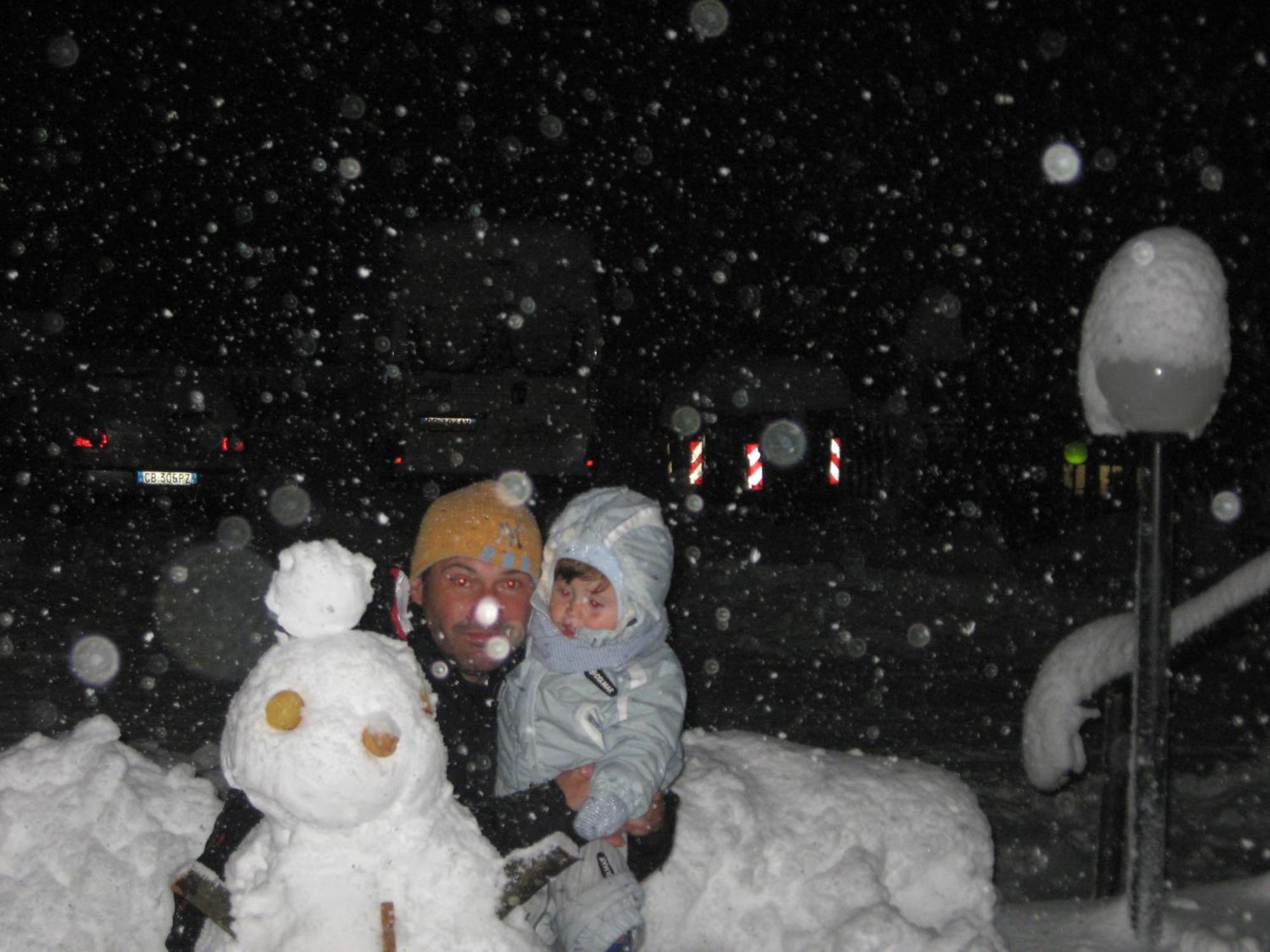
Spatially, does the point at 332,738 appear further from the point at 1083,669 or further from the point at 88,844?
the point at 1083,669

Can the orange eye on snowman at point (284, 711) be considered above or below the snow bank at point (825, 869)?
above

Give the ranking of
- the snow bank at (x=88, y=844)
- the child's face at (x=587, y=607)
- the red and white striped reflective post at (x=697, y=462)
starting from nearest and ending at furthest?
the snow bank at (x=88, y=844) → the child's face at (x=587, y=607) → the red and white striped reflective post at (x=697, y=462)

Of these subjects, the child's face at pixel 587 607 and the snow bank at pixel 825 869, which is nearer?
the snow bank at pixel 825 869

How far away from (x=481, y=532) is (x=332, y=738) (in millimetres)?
1039

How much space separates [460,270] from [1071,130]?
21.2ft

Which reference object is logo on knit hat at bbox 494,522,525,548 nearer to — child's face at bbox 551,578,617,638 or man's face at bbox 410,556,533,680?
man's face at bbox 410,556,533,680

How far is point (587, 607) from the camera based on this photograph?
2.48 m

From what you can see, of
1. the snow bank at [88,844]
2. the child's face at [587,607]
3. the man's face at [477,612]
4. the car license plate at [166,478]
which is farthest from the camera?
the car license plate at [166,478]

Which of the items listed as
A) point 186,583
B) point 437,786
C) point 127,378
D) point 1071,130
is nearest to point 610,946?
point 437,786

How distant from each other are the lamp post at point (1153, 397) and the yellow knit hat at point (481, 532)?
1441mm

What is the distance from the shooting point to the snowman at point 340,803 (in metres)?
1.64

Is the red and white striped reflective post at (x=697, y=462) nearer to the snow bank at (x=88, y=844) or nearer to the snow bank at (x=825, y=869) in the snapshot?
the snow bank at (x=825, y=869)

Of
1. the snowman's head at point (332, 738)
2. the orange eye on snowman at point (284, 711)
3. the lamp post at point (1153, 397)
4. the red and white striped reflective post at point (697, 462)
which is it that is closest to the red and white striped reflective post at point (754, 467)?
the red and white striped reflective post at point (697, 462)

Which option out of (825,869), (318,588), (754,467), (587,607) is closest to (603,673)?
(587,607)
